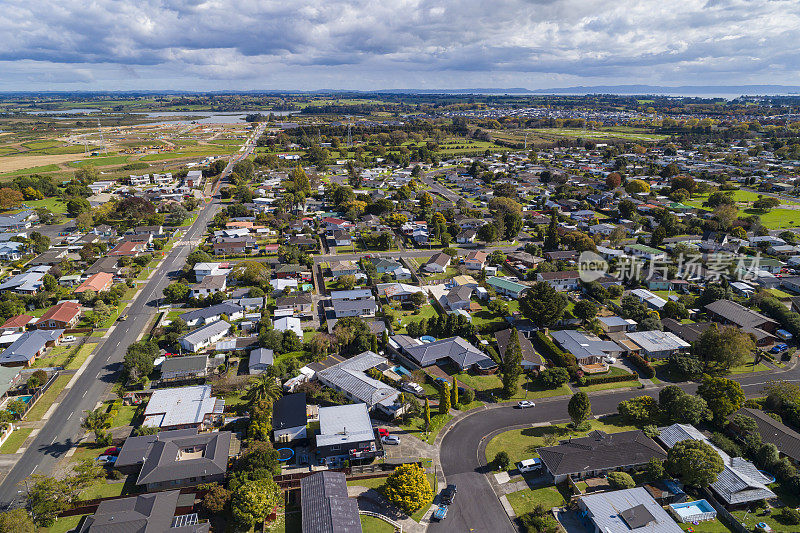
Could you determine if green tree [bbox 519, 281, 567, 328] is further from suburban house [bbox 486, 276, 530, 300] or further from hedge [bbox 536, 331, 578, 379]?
suburban house [bbox 486, 276, 530, 300]

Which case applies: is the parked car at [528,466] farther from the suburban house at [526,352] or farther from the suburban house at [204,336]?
the suburban house at [204,336]

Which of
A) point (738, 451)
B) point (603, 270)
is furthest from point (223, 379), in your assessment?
point (603, 270)

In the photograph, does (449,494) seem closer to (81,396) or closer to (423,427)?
(423,427)

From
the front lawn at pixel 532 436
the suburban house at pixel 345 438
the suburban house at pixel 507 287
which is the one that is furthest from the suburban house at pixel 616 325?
the suburban house at pixel 345 438

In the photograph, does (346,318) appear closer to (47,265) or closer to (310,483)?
(310,483)

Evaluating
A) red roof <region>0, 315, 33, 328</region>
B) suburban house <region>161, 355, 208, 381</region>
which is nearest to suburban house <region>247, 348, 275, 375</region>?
suburban house <region>161, 355, 208, 381</region>

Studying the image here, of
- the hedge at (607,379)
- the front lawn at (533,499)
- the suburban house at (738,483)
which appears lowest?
the front lawn at (533,499)

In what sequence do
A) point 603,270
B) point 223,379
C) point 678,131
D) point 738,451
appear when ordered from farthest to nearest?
point 678,131 < point 603,270 < point 223,379 < point 738,451
